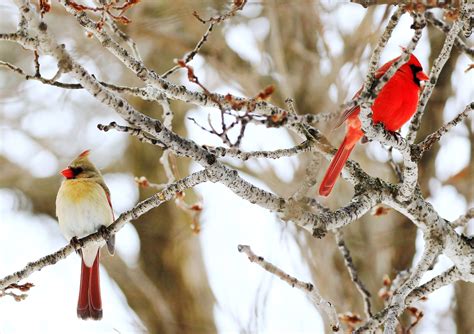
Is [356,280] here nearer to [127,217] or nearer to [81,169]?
[127,217]

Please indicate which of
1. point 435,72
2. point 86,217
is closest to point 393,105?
point 435,72

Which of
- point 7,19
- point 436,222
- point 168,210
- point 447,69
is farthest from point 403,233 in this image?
point 7,19

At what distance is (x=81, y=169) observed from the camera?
189 inches

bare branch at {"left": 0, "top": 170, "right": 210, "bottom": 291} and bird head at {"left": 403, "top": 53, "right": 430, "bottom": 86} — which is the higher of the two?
bird head at {"left": 403, "top": 53, "right": 430, "bottom": 86}

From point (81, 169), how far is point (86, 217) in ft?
1.45

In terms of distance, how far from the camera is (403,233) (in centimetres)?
632

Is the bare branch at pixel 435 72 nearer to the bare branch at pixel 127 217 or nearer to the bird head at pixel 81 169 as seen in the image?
the bare branch at pixel 127 217

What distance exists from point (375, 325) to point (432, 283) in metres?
0.50

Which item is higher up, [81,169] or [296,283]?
[81,169]

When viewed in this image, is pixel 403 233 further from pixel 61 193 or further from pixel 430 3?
pixel 430 3

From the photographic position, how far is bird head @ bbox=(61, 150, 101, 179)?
15.5 ft

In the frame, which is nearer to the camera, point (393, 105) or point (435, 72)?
point (435, 72)

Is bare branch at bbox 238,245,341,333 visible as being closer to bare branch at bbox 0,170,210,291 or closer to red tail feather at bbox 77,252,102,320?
bare branch at bbox 0,170,210,291

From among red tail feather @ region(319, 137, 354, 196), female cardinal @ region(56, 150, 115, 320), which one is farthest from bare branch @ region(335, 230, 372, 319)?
female cardinal @ region(56, 150, 115, 320)
